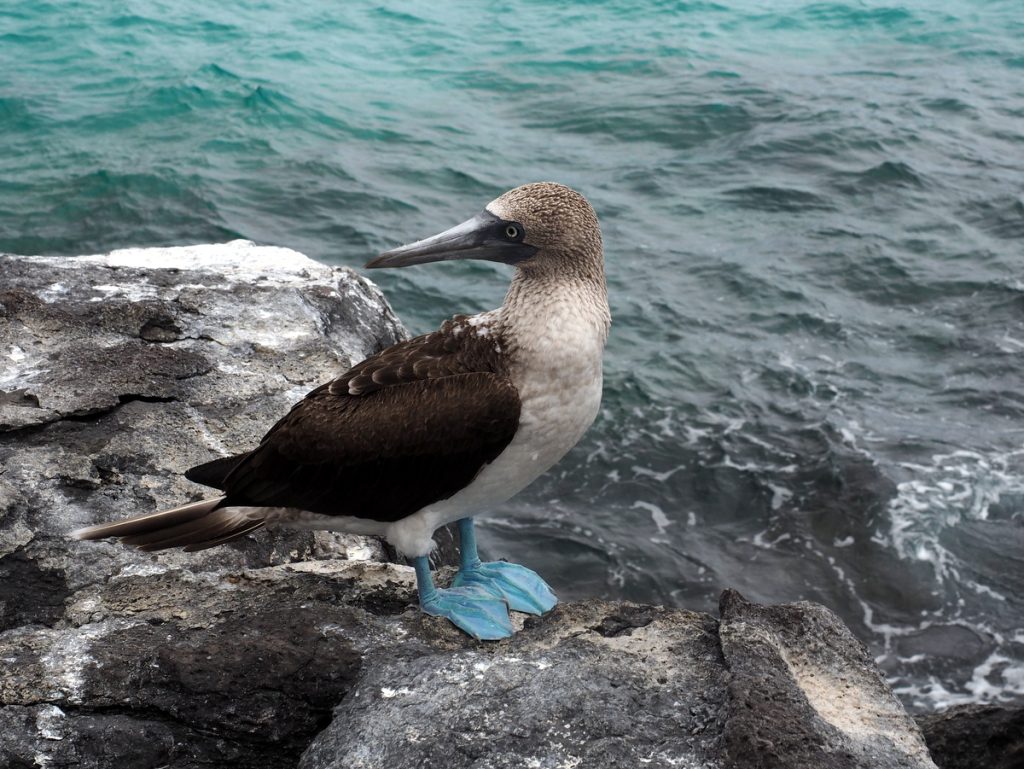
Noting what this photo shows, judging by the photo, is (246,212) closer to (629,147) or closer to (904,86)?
(629,147)

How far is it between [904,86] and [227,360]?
14.5 metres

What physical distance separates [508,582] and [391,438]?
2.30ft

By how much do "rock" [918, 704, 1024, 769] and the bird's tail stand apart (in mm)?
2698

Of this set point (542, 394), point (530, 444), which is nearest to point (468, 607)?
point (530, 444)

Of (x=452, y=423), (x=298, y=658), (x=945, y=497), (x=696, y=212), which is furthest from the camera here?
(x=696, y=212)

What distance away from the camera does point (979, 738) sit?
13.8 ft

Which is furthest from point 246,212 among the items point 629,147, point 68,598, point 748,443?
point 68,598

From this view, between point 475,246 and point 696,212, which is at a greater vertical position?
point 475,246

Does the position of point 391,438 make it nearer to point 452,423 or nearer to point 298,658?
point 452,423

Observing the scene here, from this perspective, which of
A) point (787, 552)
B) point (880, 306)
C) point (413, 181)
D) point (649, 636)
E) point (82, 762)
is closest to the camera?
point (82, 762)

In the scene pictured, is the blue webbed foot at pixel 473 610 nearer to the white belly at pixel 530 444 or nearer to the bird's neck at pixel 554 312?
the white belly at pixel 530 444

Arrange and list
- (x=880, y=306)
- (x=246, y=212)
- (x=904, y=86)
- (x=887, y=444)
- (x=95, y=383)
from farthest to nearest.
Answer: (x=904, y=86)
(x=246, y=212)
(x=880, y=306)
(x=887, y=444)
(x=95, y=383)

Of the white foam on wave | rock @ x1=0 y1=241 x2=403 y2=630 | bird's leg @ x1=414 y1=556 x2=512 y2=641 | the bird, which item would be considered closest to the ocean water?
the white foam on wave

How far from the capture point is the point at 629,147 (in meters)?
14.0
